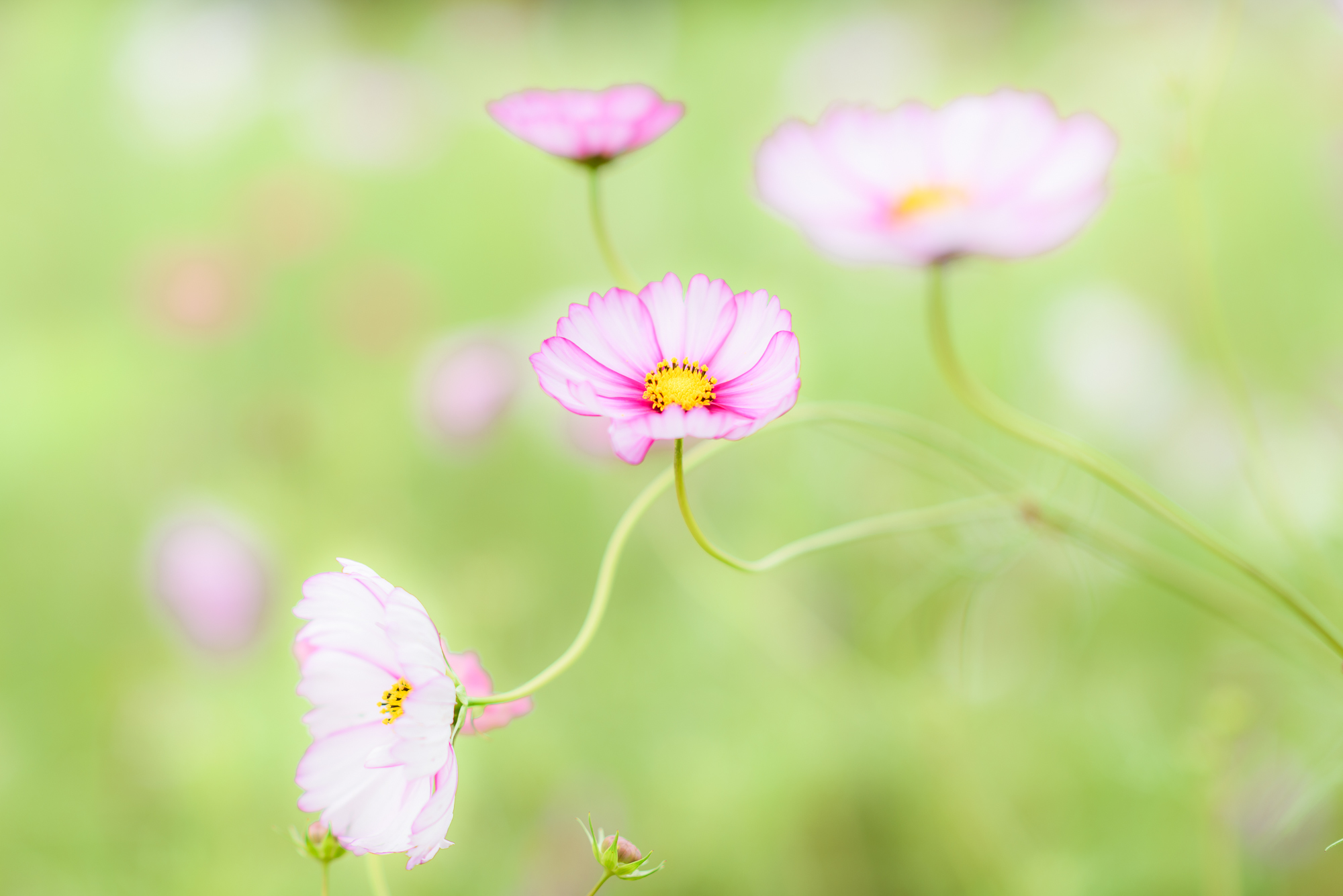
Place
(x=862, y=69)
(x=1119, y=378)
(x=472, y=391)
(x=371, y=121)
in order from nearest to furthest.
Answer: (x=472, y=391)
(x=1119, y=378)
(x=371, y=121)
(x=862, y=69)

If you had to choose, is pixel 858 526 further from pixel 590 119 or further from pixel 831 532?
pixel 590 119

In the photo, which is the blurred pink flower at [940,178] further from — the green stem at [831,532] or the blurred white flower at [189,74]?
the blurred white flower at [189,74]

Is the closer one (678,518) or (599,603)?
(599,603)

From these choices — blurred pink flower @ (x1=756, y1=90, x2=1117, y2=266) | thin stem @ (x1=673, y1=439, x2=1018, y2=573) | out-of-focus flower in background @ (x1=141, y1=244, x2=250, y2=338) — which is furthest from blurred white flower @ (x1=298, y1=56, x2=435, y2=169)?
thin stem @ (x1=673, y1=439, x2=1018, y2=573)

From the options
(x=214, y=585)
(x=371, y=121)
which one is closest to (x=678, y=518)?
(x=214, y=585)

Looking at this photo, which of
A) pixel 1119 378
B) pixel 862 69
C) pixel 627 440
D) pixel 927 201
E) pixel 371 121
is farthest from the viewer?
pixel 862 69

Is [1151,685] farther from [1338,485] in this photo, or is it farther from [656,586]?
[656,586]

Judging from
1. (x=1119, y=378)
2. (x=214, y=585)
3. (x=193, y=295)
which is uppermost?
(x=193, y=295)

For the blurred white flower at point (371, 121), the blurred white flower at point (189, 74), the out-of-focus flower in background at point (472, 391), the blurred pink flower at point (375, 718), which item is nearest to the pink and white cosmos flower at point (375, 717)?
the blurred pink flower at point (375, 718)
